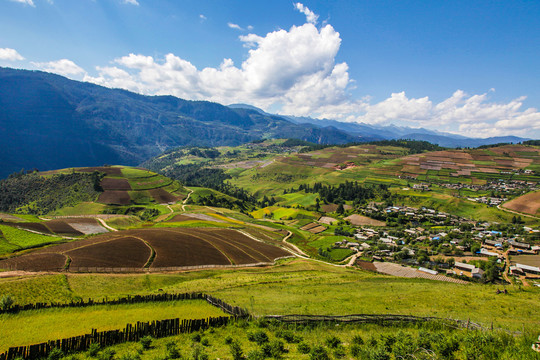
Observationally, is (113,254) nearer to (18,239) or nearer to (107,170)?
(18,239)

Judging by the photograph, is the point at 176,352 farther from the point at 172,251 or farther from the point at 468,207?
the point at 468,207

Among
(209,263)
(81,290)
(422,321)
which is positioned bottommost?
(209,263)

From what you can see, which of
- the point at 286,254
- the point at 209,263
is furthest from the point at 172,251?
the point at 286,254

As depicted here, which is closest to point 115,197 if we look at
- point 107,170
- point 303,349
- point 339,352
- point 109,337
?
point 107,170

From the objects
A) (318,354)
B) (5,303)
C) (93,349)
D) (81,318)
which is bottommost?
(81,318)

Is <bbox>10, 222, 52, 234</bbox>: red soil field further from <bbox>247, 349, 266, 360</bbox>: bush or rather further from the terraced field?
<bbox>247, 349, 266, 360</bbox>: bush
